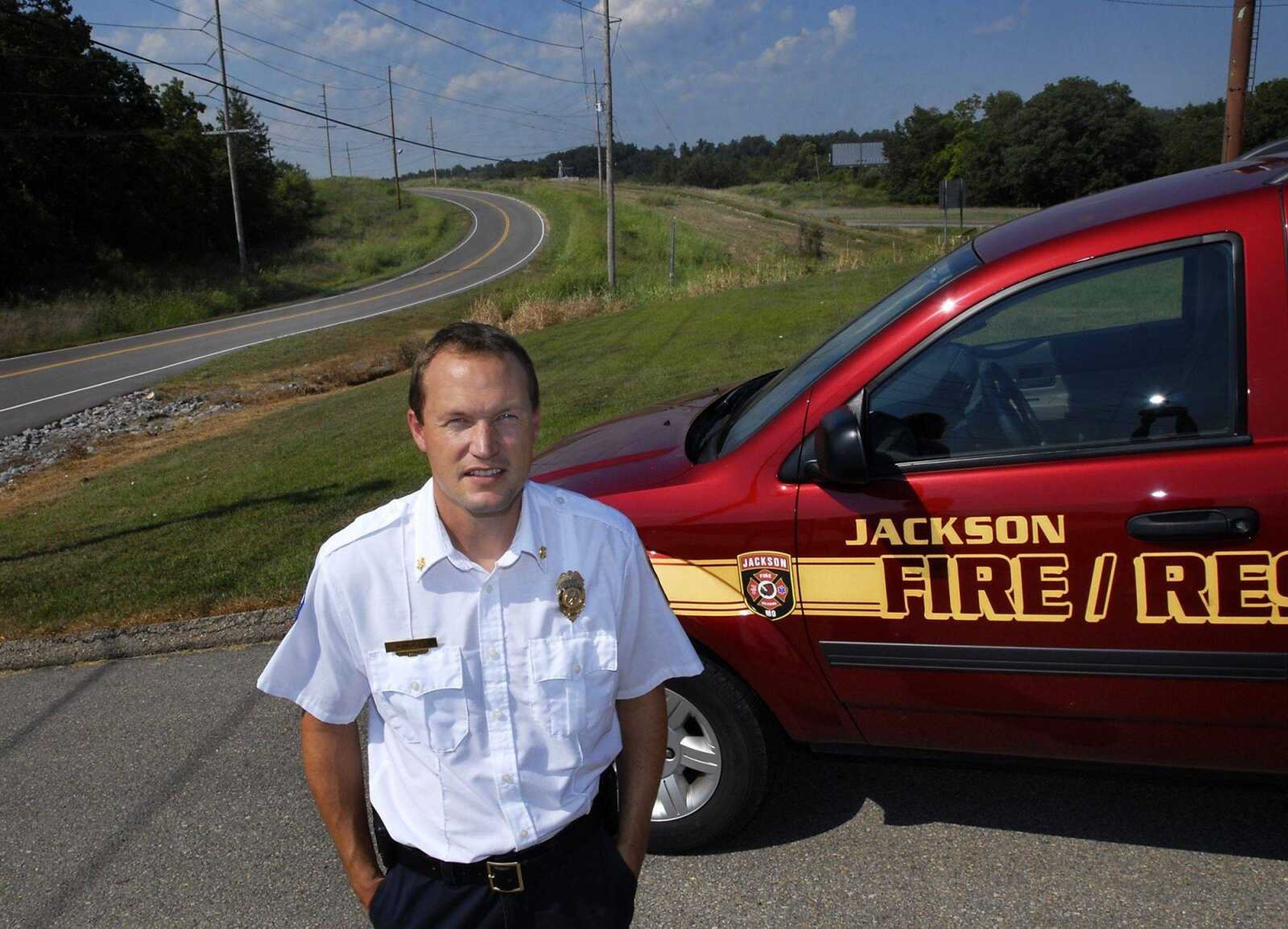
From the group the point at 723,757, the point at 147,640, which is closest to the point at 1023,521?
the point at 723,757

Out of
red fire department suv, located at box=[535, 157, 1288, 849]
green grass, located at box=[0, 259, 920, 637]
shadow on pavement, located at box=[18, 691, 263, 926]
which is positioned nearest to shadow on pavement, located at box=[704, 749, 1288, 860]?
red fire department suv, located at box=[535, 157, 1288, 849]

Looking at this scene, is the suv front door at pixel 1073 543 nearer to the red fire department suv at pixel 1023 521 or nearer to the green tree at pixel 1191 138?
the red fire department suv at pixel 1023 521

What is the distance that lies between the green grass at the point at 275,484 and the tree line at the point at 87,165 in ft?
94.2

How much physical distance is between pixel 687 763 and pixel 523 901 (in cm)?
144

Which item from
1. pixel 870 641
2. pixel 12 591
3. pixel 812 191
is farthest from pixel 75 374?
pixel 812 191

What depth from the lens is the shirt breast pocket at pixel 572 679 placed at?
1.72m

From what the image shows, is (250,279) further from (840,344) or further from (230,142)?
(840,344)

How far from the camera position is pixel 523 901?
5.67 feet

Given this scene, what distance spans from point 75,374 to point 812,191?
2765 centimetres

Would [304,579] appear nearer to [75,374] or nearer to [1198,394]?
[1198,394]

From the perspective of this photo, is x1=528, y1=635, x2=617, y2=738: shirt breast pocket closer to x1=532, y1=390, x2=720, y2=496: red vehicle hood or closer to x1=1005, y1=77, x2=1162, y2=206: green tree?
x1=532, y1=390, x2=720, y2=496: red vehicle hood

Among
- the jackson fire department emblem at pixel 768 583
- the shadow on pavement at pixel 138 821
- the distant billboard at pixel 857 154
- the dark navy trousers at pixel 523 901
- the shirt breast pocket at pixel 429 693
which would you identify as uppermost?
the distant billboard at pixel 857 154

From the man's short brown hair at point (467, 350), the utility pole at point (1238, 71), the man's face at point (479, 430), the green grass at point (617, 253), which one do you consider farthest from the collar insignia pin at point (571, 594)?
the green grass at point (617, 253)

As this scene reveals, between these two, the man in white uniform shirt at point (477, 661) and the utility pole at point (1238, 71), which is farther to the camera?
the utility pole at point (1238, 71)
